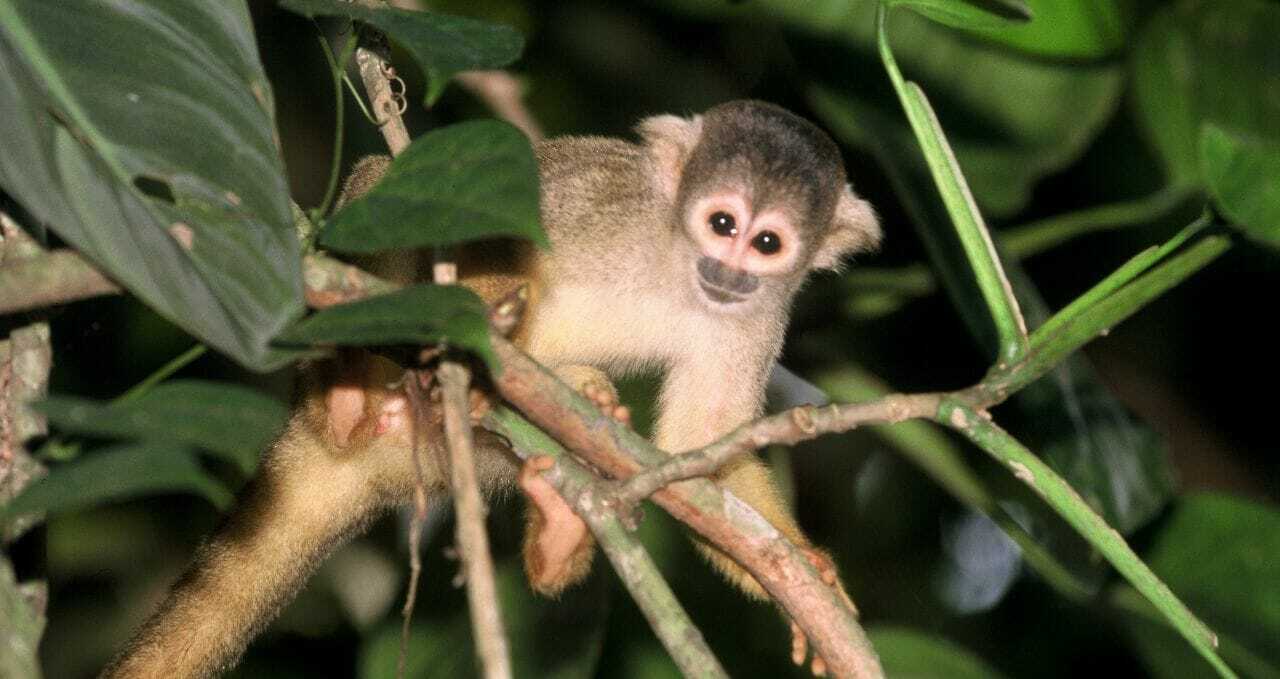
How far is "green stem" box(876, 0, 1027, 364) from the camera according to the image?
1.45 m

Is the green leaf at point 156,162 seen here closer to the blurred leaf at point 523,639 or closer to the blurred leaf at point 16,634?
the blurred leaf at point 16,634

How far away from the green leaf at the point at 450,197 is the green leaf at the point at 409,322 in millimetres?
67

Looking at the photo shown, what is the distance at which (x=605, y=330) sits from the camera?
8.77 ft

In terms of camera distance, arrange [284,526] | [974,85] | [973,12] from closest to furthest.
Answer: [973,12], [284,526], [974,85]

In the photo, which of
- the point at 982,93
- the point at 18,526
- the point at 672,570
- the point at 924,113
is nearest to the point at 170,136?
the point at 18,526

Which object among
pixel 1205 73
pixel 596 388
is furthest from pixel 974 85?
pixel 596 388

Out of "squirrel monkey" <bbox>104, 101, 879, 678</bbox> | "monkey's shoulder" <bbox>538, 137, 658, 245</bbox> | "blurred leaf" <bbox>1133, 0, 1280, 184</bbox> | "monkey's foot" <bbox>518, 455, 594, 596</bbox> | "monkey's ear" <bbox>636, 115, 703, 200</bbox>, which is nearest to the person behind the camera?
"monkey's foot" <bbox>518, 455, 594, 596</bbox>

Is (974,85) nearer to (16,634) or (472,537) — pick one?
(472,537)

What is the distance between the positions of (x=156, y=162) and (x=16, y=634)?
472mm

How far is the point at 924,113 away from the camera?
1.50 m

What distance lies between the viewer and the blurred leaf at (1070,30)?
9.22 feet

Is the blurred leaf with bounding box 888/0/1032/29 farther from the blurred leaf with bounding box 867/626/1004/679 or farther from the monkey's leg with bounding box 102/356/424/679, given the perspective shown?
the blurred leaf with bounding box 867/626/1004/679

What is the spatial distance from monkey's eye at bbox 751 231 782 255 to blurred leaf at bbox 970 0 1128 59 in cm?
62

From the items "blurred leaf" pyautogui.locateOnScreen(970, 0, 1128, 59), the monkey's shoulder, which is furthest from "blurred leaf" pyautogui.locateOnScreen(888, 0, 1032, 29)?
"blurred leaf" pyautogui.locateOnScreen(970, 0, 1128, 59)
